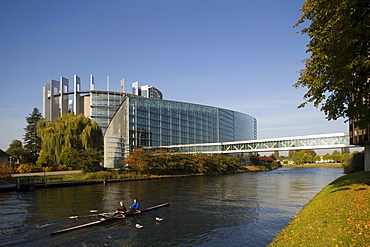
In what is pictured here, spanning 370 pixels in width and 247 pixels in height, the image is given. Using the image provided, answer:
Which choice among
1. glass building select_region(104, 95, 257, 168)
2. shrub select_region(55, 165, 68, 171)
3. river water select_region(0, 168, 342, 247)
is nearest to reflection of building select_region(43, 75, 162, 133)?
glass building select_region(104, 95, 257, 168)

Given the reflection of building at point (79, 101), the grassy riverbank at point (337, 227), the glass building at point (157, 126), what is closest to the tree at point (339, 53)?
the grassy riverbank at point (337, 227)

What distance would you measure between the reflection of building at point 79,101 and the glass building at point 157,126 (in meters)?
53.9

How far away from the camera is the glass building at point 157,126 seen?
7712cm

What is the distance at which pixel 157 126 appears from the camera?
93.7 m

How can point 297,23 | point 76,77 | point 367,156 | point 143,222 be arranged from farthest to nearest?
1. point 76,77
2. point 367,156
3. point 143,222
4. point 297,23

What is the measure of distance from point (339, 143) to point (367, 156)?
38.5m

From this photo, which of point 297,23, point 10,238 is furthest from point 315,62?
point 10,238

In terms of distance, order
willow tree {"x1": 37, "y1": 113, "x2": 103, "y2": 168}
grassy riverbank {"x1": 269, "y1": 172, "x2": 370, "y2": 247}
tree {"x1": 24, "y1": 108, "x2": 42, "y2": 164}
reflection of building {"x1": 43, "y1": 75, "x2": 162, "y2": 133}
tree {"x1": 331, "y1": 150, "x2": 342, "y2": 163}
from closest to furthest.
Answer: grassy riverbank {"x1": 269, "y1": 172, "x2": 370, "y2": 247}, willow tree {"x1": 37, "y1": 113, "x2": 103, "y2": 168}, tree {"x1": 24, "y1": 108, "x2": 42, "y2": 164}, reflection of building {"x1": 43, "y1": 75, "x2": 162, "y2": 133}, tree {"x1": 331, "y1": 150, "x2": 342, "y2": 163}

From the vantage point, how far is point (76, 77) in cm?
14650

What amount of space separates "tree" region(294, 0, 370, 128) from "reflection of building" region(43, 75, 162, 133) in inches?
5324

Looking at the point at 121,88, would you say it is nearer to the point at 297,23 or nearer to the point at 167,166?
the point at 167,166

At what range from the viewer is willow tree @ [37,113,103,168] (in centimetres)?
7431

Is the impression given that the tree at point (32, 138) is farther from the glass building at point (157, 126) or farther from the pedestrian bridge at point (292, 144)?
the pedestrian bridge at point (292, 144)

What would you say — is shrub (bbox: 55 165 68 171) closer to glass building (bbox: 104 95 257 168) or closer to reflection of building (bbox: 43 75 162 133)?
glass building (bbox: 104 95 257 168)
